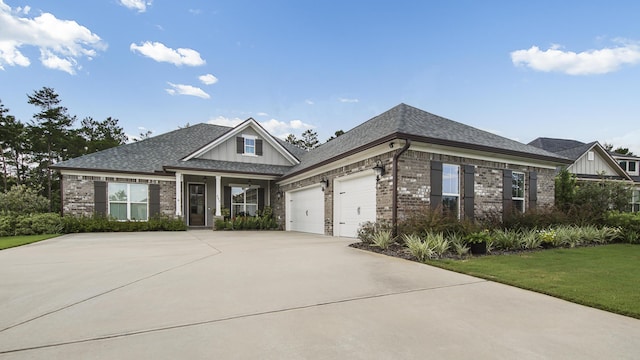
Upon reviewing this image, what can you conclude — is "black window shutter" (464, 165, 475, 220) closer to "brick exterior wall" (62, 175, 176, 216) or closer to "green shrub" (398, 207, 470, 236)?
"green shrub" (398, 207, 470, 236)

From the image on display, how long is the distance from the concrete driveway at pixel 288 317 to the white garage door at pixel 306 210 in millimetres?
7724

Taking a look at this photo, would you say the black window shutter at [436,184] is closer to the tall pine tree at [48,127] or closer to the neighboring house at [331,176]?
the neighboring house at [331,176]

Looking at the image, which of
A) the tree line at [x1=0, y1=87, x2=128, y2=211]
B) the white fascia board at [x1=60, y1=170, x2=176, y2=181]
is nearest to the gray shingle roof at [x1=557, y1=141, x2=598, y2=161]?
the white fascia board at [x1=60, y1=170, x2=176, y2=181]

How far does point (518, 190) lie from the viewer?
11.3m

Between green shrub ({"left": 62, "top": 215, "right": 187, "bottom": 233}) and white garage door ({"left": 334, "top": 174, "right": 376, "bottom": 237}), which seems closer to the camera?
white garage door ({"left": 334, "top": 174, "right": 376, "bottom": 237})

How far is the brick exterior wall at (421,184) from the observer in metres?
8.88

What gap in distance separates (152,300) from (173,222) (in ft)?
40.1

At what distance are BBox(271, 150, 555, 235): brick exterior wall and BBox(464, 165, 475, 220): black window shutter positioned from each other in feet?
0.46

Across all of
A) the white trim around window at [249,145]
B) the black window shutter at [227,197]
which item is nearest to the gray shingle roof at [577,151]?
the white trim around window at [249,145]

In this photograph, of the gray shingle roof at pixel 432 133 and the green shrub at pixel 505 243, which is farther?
the gray shingle roof at pixel 432 133

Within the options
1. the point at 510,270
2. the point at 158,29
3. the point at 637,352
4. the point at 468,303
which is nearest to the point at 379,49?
the point at 158,29

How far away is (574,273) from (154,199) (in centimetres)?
1672

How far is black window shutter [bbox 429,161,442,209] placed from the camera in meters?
9.32

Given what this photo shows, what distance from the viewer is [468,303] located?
3611mm
